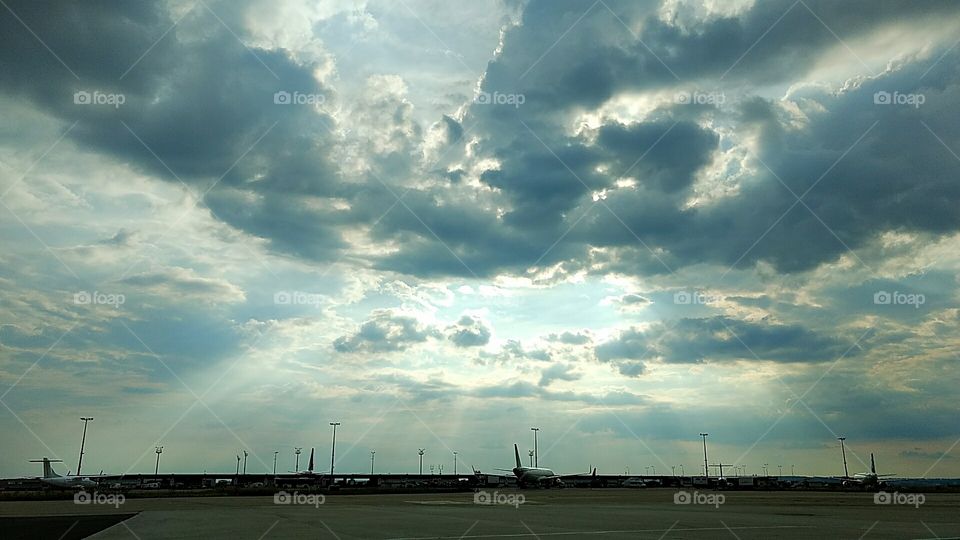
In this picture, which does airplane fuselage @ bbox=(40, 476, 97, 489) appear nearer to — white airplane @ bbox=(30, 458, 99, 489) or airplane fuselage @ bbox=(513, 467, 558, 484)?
white airplane @ bbox=(30, 458, 99, 489)

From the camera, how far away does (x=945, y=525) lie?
95.5 feet

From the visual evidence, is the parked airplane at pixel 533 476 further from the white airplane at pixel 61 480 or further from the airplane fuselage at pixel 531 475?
the white airplane at pixel 61 480

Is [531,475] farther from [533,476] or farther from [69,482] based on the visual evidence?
[69,482]

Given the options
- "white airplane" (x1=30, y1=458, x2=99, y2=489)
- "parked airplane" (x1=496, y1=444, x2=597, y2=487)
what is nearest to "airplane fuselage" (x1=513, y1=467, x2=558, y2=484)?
"parked airplane" (x1=496, y1=444, x2=597, y2=487)

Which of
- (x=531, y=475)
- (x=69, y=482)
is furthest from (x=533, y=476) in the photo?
(x=69, y=482)

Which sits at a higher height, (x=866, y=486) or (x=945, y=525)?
(x=945, y=525)

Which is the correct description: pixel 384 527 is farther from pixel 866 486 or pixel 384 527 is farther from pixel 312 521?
pixel 866 486

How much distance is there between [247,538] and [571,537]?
11.4 meters

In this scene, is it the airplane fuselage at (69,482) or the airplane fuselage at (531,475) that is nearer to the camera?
the airplane fuselage at (69,482)

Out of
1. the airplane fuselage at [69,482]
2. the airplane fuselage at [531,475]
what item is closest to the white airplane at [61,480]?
the airplane fuselage at [69,482]

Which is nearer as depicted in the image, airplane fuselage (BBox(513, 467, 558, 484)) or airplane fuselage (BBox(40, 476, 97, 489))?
airplane fuselage (BBox(40, 476, 97, 489))

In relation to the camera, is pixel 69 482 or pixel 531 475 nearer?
pixel 69 482

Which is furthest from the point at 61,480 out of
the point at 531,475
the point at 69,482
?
the point at 531,475

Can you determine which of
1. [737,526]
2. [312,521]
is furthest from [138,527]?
[737,526]
